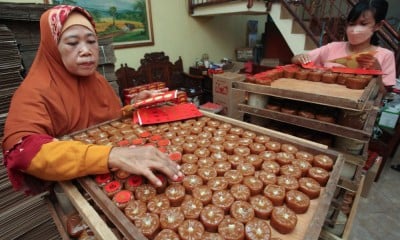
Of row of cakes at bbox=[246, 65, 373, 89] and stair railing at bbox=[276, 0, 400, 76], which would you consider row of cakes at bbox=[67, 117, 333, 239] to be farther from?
stair railing at bbox=[276, 0, 400, 76]

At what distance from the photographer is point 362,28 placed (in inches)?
66.8

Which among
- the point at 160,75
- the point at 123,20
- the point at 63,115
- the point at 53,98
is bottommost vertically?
the point at 160,75

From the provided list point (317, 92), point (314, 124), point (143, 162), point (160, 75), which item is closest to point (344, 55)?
point (317, 92)

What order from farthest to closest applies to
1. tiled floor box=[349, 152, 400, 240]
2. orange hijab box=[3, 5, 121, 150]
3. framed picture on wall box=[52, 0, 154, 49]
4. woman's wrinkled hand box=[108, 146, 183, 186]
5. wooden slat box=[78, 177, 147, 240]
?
1. framed picture on wall box=[52, 0, 154, 49]
2. tiled floor box=[349, 152, 400, 240]
3. orange hijab box=[3, 5, 121, 150]
4. woman's wrinkled hand box=[108, 146, 183, 186]
5. wooden slat box=[78, 177, 147, 240]

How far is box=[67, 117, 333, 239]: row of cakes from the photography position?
27.3 inches

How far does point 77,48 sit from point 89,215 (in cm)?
88

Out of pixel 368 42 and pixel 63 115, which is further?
pixel 368 42

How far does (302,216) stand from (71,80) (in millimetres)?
1351

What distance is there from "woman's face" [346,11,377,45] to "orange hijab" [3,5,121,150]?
196 cm

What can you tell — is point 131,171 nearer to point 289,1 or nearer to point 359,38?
point 359,38

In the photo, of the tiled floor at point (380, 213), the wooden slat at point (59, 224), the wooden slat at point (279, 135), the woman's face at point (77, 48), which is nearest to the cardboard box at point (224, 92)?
the wooden slat at point (279, 135)

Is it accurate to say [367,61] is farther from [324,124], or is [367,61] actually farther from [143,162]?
[143,162]

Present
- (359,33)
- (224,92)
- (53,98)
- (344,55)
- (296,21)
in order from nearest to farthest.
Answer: (53,98)
(359,33)
(344,55)
(224,92)
(296,21)

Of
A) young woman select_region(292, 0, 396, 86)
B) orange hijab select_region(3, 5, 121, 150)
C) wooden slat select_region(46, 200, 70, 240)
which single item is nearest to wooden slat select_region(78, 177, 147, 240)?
wooden slat select_region(46, 200, 70, 240)
